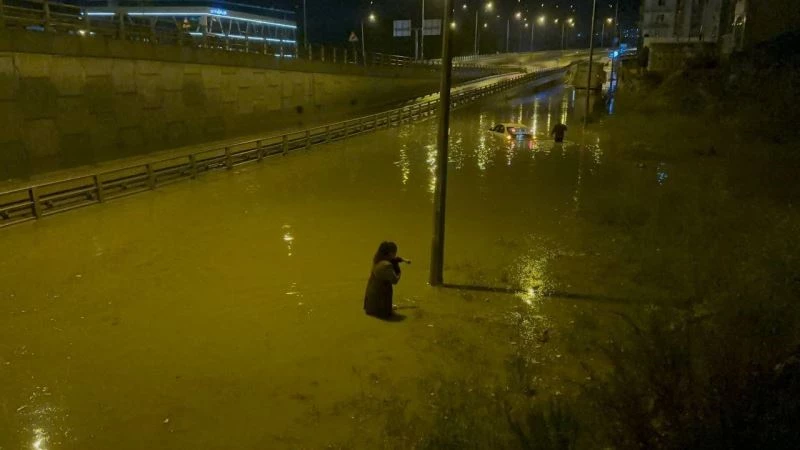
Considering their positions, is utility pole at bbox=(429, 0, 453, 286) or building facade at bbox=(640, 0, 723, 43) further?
building facade at bbox=(640, 0, 723, 43)

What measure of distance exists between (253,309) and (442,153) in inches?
161

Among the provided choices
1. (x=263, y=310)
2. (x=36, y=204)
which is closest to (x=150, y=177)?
(x=36, y=204)

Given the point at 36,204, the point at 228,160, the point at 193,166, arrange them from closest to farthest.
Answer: the point at 36,204
the point at 193,166
the point at 228,160

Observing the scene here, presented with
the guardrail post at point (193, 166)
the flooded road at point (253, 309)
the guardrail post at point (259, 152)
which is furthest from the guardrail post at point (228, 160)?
the flooded road at point (253, 309)

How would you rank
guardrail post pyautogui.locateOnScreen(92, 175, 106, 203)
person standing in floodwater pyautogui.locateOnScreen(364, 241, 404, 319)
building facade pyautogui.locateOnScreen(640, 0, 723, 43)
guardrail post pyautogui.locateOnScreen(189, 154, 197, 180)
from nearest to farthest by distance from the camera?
person standing in floodwater pyautogui.locateOnScreen(364, 241, 404, 319) → guardrail post pyautogui.locateOnScreen(92, 175, 106, 203) → guardrail post pyautogui.locateOnScreen(189, 154, 197, 180) → building facade pyautogui.locateOnScreen(640, 0, 723, 43)

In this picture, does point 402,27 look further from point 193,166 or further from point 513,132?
point 193,166

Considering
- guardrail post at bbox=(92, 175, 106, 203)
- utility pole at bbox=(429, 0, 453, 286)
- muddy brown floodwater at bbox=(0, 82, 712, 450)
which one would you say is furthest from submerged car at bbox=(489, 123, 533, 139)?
utility pole at bbox=(429, 0, 453, 286)

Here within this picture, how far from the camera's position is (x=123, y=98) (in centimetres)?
2539

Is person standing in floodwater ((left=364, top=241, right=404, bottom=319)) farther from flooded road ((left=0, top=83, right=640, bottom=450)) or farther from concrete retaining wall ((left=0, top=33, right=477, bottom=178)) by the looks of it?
concrete retaining wall ((left=0, top=33, right=477, bottom=178))

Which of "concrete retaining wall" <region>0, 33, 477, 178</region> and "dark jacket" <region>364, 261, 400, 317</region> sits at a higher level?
"concrete retaining wall" <region>0, 33, 477, 178</region>

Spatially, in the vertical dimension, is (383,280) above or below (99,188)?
above

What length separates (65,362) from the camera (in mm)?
7805

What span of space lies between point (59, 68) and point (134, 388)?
1944 centimetres

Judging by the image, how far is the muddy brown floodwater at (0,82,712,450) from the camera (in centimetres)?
662
